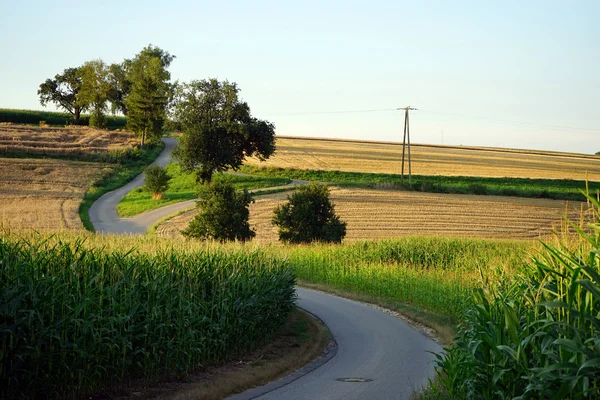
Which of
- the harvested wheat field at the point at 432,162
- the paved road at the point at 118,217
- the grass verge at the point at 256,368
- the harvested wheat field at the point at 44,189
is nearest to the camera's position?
the grass verge at the point at 256,368

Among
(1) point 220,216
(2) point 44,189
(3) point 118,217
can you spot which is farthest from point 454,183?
(2) point 44,189

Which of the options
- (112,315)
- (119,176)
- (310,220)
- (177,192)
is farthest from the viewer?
(119,176)

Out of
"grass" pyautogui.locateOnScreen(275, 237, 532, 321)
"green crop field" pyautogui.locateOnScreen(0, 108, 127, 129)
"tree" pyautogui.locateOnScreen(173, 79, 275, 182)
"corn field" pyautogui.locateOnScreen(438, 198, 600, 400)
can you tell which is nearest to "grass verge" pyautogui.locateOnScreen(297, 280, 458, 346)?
"grass" pyautogui.locateOnScreen(275, 237, 532, 321)

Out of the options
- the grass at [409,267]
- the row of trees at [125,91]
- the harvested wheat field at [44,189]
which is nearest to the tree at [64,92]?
the row of trees at [125,91]

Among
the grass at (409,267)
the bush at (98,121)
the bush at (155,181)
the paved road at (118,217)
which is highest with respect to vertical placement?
the bush at (98,121)

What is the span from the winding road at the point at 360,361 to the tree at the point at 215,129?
138ft

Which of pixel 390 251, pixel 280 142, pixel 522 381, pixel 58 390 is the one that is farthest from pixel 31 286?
pixel 280 142

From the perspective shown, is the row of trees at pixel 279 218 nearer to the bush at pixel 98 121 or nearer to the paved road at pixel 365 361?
the paved road at pixel 365 361

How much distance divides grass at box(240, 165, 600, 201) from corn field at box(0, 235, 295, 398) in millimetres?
53681

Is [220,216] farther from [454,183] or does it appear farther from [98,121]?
[98,121]

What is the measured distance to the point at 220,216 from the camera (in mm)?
44406

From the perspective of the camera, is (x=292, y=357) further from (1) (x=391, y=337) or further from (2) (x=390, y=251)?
(2) (x=390, y=251)

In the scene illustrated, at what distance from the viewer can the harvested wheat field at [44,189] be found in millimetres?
50969

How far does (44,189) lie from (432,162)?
4717cm
